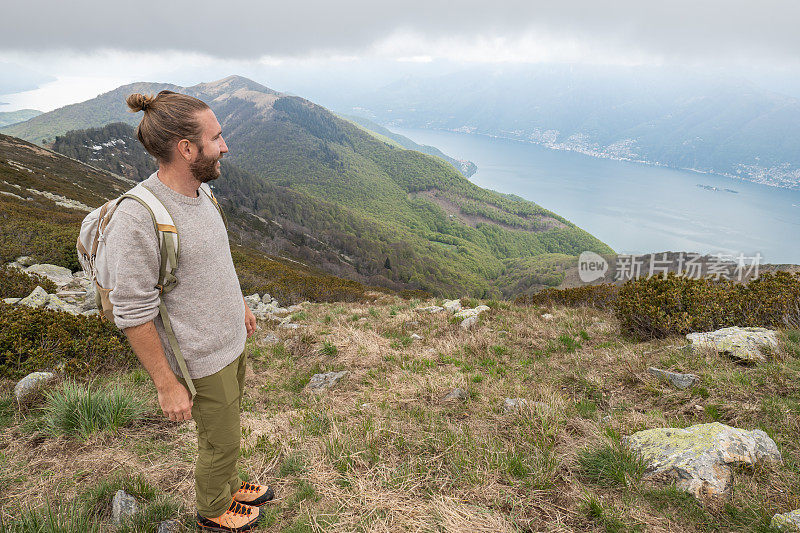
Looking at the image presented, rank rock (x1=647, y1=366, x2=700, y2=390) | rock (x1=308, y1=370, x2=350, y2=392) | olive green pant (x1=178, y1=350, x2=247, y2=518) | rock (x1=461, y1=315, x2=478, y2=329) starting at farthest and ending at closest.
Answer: rock (x1=461, y1=315, x2=478, y2=329) → rock (x1=308, y1=370, x2=350, y2=392) → rock (x1=647, y1=366, x2=700, y2=390) → olive green pant (x1=178, y1=350, x2=247, y2=518)

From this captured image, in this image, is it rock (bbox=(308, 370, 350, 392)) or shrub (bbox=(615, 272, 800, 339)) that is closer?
rock (bbox=(308, 370, 350, 392))

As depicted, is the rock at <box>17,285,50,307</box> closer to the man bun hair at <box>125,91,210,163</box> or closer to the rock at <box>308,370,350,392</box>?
the rock at <box>308,370,350,392</box>

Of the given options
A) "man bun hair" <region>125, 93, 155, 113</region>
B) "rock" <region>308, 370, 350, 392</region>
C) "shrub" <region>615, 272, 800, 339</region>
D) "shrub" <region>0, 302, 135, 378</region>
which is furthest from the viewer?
"shrub" <region>615, 272, 800, 339</region>

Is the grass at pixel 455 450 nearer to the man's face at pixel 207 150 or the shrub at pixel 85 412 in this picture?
the shrub at pixel 85 412

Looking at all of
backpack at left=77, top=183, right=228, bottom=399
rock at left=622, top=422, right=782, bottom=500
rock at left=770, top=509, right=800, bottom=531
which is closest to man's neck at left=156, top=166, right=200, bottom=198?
backpack at left=77, top=183, right=228, bottom=399

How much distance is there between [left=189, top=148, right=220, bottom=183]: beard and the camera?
6.81ft

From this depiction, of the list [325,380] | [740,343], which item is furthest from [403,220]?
[740,343]

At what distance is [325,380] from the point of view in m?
5.50

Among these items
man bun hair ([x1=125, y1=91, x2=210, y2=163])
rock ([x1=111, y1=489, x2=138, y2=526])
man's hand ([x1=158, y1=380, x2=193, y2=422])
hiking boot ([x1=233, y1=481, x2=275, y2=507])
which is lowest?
hiking boot ([x1=233, y1=481, x2=275, y2=507])

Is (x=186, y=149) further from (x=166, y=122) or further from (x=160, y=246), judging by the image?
(x=160, y=246)

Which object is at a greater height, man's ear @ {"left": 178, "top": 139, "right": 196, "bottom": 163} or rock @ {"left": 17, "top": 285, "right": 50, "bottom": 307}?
man's ear @ {"left": 178, "top": 139, "right": 196, "bottom": 163}

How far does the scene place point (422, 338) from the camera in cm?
721

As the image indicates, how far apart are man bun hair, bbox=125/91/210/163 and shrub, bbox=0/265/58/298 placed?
8.77 m

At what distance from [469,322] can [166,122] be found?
6.90 metres
